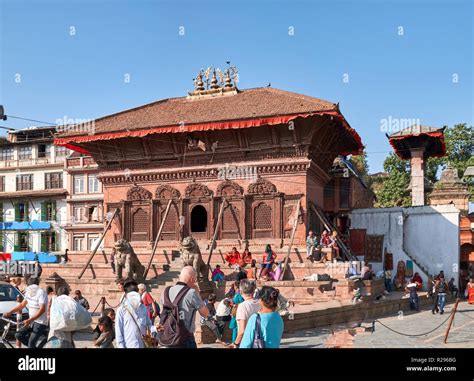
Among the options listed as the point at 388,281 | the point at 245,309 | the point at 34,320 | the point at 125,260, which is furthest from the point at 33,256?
the point at 245,309

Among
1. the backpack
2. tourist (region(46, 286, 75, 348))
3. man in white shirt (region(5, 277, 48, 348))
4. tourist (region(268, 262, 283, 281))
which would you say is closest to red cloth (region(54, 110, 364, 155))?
tourist (region(268, 262, 283, 281))

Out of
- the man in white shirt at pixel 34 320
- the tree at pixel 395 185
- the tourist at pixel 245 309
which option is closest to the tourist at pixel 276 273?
the man in white shirt at pixel 34 320

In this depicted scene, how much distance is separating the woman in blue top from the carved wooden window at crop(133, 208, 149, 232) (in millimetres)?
Answer: 23605

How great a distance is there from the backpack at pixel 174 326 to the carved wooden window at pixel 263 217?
797 inches

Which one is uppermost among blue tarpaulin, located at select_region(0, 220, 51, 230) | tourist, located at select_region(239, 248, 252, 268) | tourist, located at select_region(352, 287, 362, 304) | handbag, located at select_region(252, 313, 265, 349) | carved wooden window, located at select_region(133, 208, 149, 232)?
carved wooden window, located at select_region(133, 208, 149, 232)

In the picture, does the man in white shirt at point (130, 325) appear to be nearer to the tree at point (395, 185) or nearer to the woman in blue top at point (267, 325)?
the woman in blue top at point (267, 325)

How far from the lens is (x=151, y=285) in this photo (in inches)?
922

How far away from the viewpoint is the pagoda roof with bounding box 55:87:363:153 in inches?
1025

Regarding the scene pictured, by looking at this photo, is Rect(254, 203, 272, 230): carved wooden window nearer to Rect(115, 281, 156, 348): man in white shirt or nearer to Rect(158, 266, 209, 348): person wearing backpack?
Rect(115, 281, 156, 348): man in white shirt

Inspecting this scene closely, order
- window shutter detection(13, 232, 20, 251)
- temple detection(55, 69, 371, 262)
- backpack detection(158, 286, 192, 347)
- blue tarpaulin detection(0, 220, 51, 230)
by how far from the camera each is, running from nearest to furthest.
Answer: backpack detection(158, 286, 192, 347) → temple detection(55, 69, 371, 262) → blue tarpaulin detection(0, 220, 51, 230) → window shutter detection(13, 232, 20, 251)

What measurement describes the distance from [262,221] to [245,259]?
3104 millimetres

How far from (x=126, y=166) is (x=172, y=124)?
426cm

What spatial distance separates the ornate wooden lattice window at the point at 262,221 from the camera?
27.4 meters
